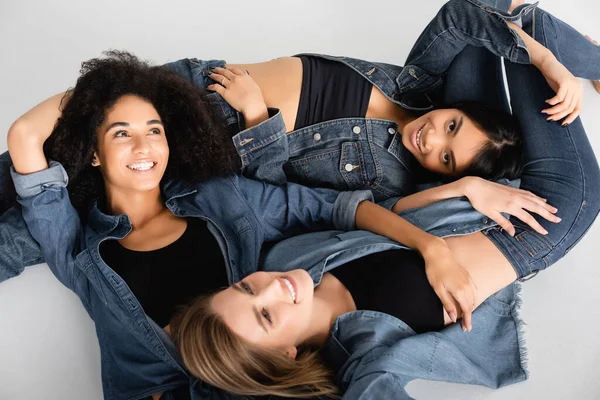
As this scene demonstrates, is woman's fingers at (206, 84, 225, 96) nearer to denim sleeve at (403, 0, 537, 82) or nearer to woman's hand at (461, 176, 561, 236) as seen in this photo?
denim sleeve at (403, 0, 537, 82)

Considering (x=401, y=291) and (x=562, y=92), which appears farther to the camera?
(x=562, y=92)

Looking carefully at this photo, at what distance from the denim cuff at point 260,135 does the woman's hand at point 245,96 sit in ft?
0.14

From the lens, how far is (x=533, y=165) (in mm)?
2070

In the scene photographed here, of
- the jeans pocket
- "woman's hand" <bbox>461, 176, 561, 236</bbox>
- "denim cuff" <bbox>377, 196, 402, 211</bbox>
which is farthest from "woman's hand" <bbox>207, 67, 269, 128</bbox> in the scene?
the jeans pocket

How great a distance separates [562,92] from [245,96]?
1.03 metres

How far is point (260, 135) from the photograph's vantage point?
6.86ft

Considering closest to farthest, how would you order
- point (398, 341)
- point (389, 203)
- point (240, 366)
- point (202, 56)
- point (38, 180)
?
point (240, 366) → point (398, 341) → point (38, 180) → point (389, 203) → point (202, 56)

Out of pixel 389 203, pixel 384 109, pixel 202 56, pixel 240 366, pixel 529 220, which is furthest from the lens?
pixel 202 56

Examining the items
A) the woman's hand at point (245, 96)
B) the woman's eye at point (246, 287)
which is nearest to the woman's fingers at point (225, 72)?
the woman's hand at point (245, 96)

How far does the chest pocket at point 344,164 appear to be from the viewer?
89.0 inches

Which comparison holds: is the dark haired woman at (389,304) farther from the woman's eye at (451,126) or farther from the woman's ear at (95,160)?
the woman's ear at (95,160)

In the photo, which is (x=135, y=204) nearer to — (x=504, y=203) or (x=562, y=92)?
(x=504, y=203)

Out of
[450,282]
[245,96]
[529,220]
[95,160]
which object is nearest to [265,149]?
[245,96]

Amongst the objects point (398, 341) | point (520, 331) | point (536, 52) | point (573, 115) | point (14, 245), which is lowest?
point (520, 331)
